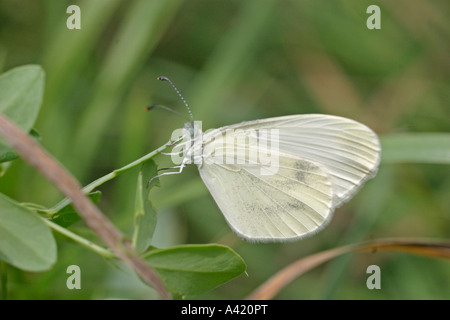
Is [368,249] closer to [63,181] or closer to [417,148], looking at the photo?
[417,148]

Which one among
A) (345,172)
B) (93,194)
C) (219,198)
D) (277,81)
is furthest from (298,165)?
(277,81)

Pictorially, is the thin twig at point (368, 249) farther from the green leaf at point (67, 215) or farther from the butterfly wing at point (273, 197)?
the green leaf at point (67, 215)

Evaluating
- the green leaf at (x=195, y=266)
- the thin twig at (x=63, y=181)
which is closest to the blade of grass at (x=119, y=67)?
the green leaf at (x=195, y=266)

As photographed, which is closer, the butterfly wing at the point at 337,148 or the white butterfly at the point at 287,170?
the white butterfly at the point at 287,170

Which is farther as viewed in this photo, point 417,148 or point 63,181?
point 417,148

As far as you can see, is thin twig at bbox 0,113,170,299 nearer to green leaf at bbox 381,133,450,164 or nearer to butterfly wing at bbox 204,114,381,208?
butterfly wing at bbox 204,114,381,208

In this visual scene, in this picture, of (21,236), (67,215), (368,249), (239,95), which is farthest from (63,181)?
(239,95)
